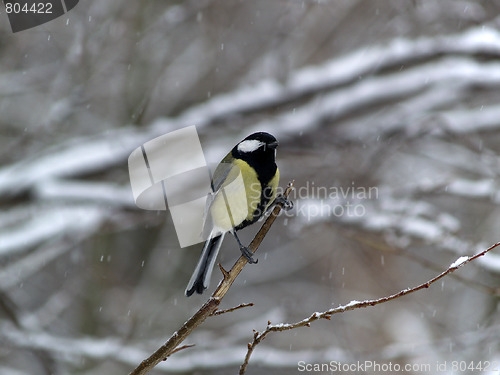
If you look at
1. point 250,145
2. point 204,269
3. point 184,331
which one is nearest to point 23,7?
point 250,145

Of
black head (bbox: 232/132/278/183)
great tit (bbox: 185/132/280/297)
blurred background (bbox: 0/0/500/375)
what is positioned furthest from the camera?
blurred background (bbox: 0/0/500/375)

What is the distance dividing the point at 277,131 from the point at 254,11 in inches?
117

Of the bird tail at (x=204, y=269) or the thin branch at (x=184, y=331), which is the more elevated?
the thin branch at (x=184, y=331)

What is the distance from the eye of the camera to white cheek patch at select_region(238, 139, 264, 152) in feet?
8.84

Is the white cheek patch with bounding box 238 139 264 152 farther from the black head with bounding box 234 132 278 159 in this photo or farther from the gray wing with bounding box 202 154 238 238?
the gray wing with bounding box 202 154 238 238

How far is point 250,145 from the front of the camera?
9.00 feet

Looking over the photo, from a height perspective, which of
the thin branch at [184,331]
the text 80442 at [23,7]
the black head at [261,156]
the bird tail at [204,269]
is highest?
the text 80442 at [23,7]

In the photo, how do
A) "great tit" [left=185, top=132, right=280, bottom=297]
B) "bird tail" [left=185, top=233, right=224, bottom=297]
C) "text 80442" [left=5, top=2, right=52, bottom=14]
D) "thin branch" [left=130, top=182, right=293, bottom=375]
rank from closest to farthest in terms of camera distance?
"thin branch" [left=130, top=182, right=293, bottom=375] → "bird tail" [left=185, top=233, right=224, bottom=297] → "great tit" [left=185, top=132, right=280, bottom=297] → "text 80442" [left=5, top=2, right=52, bottom=14]

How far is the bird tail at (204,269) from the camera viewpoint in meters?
2.10

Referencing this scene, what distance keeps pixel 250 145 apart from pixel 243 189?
264 millimetres

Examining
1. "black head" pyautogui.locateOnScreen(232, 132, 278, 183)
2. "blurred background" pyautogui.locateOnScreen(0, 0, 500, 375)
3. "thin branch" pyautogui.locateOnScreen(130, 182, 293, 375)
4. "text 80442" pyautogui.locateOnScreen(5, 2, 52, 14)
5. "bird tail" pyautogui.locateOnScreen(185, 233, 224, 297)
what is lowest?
"blurred background" pyautogui.locateOnScreen(0, 0, 500, 375)

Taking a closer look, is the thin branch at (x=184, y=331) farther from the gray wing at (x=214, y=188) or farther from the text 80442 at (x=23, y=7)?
the text 80442 at (x=23, y=7)

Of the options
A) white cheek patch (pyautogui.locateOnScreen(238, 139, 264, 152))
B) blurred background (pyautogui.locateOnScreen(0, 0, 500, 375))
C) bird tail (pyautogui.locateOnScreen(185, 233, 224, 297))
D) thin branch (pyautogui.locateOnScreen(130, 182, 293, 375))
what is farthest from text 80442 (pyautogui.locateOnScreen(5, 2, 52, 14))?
thin branch (pyautogui.locateOnScreen(130, 182, 293, 375))

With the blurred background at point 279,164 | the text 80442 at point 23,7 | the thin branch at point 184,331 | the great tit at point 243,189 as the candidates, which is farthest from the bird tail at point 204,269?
the text 80442 at point 23,7
